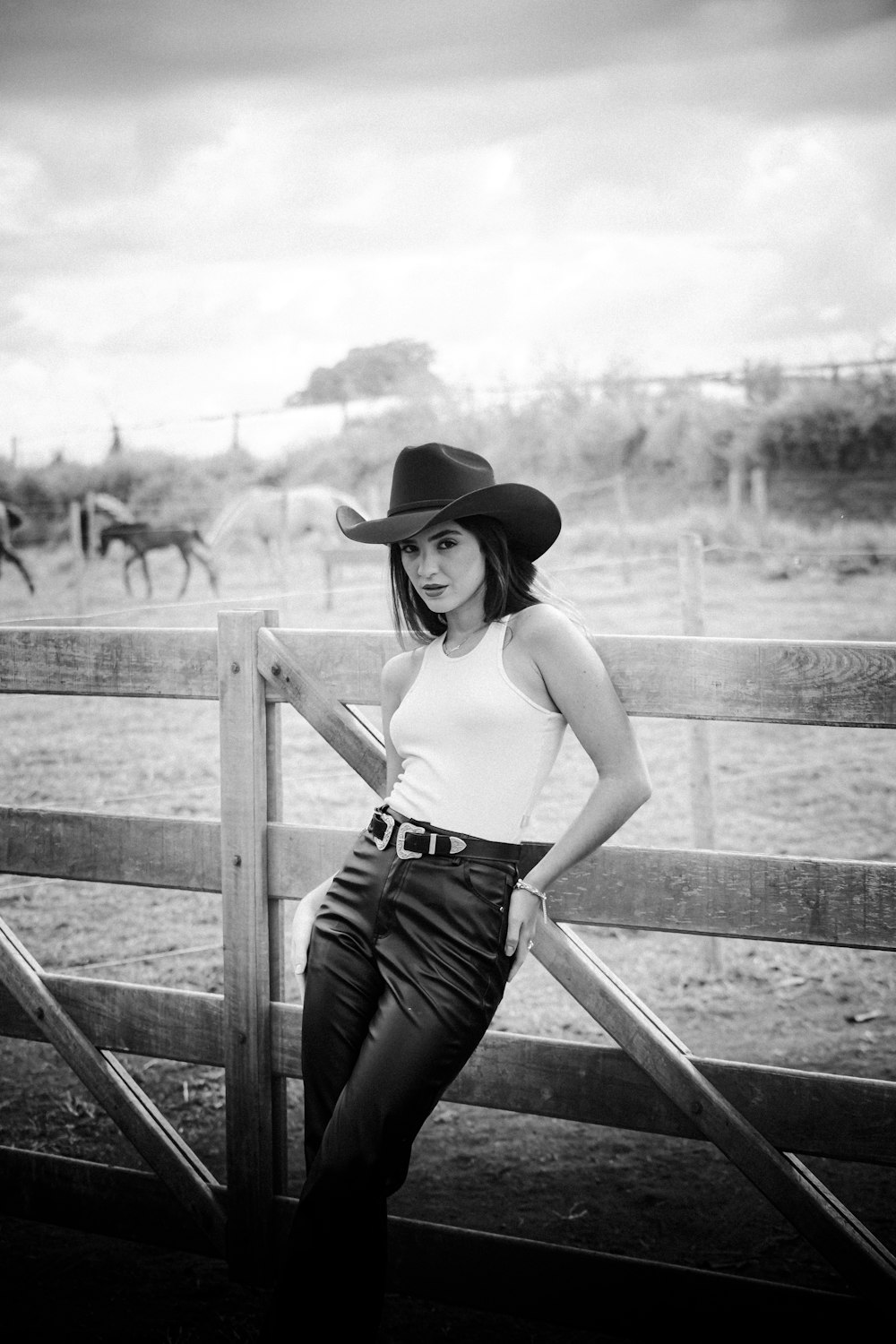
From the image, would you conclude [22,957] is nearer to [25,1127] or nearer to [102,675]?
[102,675]

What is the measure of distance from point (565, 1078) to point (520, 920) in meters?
0.57

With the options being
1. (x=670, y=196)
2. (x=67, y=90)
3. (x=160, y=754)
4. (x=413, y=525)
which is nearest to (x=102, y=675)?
(x=413, y=525)

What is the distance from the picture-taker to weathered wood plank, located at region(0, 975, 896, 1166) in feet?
7.00

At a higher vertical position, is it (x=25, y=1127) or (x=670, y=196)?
(x=670, y=196)

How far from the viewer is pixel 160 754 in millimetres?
8289

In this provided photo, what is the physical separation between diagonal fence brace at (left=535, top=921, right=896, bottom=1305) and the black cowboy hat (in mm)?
795

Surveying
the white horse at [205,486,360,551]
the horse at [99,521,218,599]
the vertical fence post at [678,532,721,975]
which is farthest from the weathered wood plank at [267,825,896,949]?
the white horse at [205,486,360,551]

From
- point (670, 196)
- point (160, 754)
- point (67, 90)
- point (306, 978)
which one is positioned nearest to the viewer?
point (306, 978)

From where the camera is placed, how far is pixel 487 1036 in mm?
2340

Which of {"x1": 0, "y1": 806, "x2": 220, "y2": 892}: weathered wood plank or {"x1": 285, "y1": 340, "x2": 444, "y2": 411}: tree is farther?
{"x1": 285, "y1": 340, "x2": 444, "y2": 411}: tree

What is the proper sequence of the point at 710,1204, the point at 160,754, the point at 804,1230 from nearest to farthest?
the point at 804,1230 → the point at 710,1204 → the point at 160,754

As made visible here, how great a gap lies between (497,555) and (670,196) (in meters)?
38.4

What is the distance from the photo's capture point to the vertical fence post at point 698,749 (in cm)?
468

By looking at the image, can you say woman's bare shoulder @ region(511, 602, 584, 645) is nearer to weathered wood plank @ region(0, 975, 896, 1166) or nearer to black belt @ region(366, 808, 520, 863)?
black belt @ region(366, 808, 520, 863)
